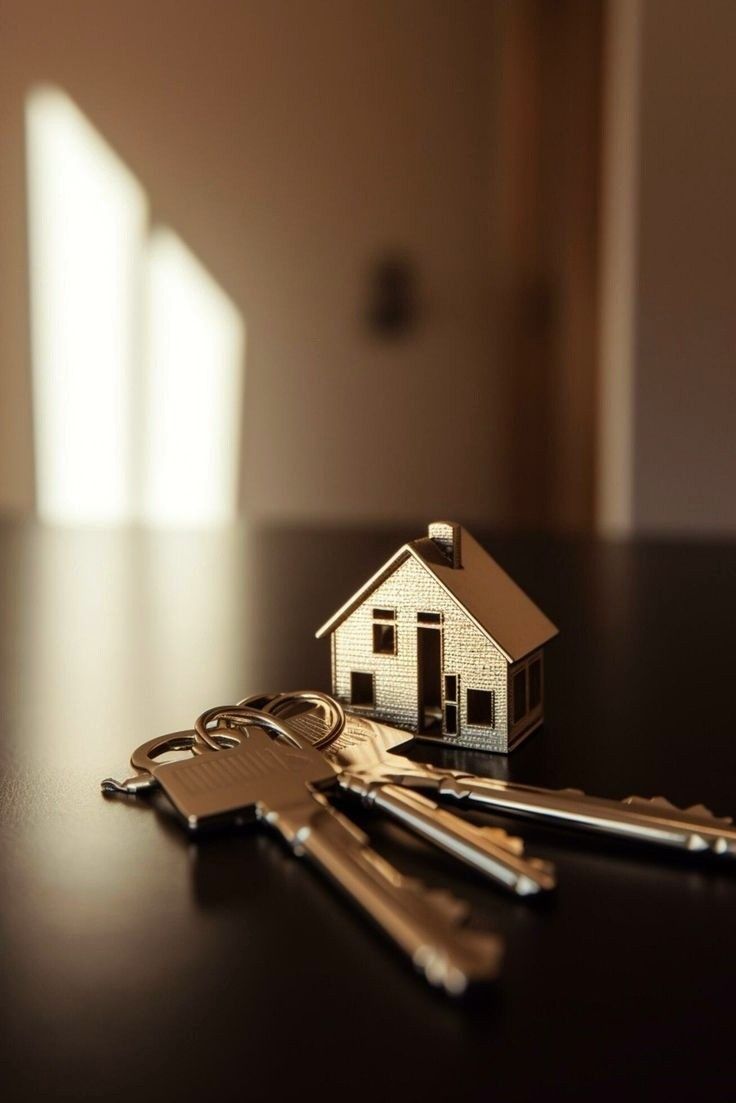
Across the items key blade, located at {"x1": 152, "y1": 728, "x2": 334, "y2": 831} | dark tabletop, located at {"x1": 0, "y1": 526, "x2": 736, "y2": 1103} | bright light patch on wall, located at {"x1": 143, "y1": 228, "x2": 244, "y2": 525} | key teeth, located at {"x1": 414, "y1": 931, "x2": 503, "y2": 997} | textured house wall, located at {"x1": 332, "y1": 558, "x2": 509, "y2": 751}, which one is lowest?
dark tabletop, located at {"x1": 0, "y1": 526, "x2": 736, "y2": 1103}

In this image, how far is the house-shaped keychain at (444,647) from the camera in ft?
1.85

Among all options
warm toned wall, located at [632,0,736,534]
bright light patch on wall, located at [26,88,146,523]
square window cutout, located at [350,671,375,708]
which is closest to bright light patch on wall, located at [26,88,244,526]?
bright light patch on wall, located at [26,88,146,523]

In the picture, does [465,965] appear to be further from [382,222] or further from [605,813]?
[382,222]

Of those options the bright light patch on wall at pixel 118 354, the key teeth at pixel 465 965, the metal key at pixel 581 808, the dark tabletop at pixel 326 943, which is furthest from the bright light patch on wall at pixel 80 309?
the key teeth at pixel 465 965

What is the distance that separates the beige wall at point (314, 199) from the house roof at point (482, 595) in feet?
9.17

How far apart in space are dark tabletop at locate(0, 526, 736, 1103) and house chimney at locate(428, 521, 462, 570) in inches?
4.3

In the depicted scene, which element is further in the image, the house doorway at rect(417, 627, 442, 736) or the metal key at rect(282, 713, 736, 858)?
the house doorway at rect(417, 627, 442, 736)

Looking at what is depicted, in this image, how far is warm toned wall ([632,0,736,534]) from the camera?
2.62 meters

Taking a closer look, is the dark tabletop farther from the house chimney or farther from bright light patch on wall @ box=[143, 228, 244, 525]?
bright light patch on wall @ box=[143, 228, 244, 525]

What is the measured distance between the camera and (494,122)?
3.40m

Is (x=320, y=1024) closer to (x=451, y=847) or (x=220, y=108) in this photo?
(x=451, y=847)

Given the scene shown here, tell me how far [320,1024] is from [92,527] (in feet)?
5.24

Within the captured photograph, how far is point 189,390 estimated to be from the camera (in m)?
3.41

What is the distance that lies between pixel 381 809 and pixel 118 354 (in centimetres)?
316
